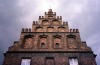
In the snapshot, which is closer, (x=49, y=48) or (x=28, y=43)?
(x=49, y=48)

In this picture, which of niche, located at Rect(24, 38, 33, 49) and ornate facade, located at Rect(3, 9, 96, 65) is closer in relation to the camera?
ornate facade, located at Rect(3, 9, 96, 65)

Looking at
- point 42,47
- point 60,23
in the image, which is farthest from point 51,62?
point 60,23

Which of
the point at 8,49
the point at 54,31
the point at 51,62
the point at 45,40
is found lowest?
the point at 51,62

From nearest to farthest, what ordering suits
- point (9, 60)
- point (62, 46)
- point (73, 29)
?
point (9, 60)
point (62, 46)
point (73, 29)

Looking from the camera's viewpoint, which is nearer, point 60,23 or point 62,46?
point 62,46

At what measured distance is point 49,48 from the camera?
57.7ft

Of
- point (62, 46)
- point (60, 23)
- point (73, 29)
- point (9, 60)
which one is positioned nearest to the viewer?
point (9, 60)

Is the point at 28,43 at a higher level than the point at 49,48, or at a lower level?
higher

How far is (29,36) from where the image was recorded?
1894 centimetres

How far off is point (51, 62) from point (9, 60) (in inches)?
162

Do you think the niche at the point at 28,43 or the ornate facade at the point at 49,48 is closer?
the ornate facade at the point at 49,48

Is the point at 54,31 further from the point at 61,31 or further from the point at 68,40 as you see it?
the point at 68,40

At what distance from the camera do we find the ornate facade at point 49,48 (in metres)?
16.5

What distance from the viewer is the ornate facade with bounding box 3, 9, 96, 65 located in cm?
1650
